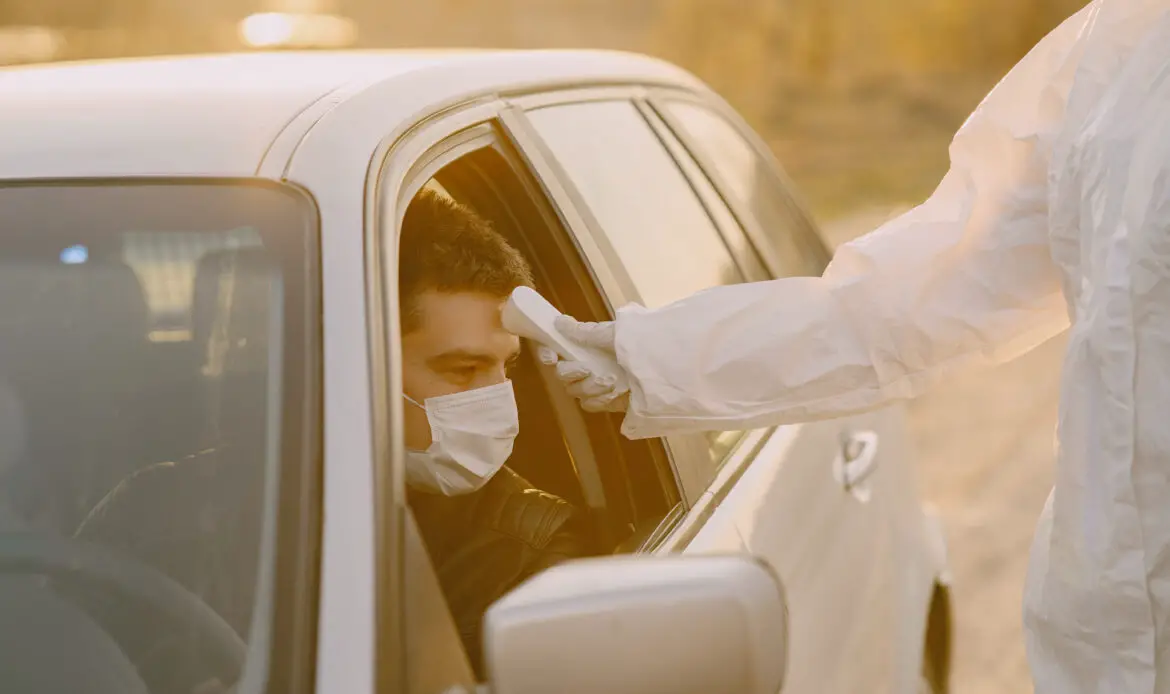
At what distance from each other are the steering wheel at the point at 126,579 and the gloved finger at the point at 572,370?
66 centimetres

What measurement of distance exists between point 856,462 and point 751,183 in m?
0.90

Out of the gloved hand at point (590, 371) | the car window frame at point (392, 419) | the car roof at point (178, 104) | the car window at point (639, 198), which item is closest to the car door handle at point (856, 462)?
the car window at point (639, 198)

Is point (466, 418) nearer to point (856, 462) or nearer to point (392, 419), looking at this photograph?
point (392, 419)

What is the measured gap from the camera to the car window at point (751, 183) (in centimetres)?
318

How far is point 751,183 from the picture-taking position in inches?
136

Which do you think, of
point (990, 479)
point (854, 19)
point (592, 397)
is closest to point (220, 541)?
point (592, 397)

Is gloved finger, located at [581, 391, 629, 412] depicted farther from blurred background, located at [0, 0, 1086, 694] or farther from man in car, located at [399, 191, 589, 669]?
blurred background, located at [0, 0, 1086, 694]

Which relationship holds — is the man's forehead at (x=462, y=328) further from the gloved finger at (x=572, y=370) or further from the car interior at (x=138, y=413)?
the car interior at (x=138, y=413)

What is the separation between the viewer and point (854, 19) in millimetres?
27656

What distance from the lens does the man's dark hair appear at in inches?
80.5

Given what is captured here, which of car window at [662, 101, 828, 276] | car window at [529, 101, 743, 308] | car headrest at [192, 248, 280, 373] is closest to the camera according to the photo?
car headrest at [192, 248, 280, 373]

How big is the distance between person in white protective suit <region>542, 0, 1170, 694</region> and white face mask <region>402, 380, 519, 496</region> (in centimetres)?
11

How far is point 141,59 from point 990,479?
188 inches

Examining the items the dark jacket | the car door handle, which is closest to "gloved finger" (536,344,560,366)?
the dark jacket
